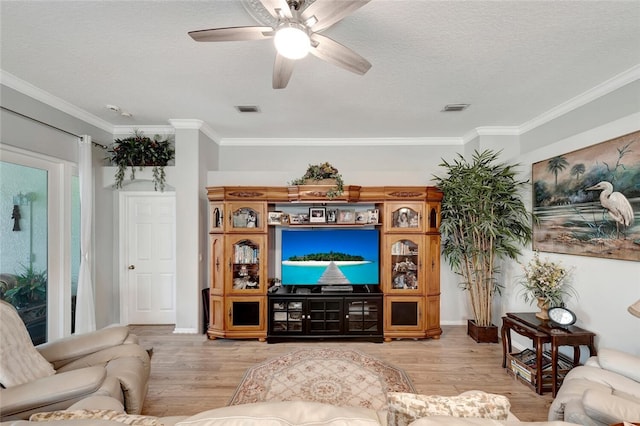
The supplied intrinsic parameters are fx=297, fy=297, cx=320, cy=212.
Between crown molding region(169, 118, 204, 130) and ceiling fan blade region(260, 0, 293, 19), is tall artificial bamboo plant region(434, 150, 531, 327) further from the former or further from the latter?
crown molding region(169, 118, 204, 130)

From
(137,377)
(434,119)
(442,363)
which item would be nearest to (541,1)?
(434,119)

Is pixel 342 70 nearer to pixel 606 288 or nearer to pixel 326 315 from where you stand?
pixel 326 315

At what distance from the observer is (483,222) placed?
11.8ft

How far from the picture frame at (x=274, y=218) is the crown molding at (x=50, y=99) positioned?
253cm

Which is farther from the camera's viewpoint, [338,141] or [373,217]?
[338,141]

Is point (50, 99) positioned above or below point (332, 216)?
above

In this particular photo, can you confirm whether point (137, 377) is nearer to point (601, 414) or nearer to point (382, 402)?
point (382, 402)

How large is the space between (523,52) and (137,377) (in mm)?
3731

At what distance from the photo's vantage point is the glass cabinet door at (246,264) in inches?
153

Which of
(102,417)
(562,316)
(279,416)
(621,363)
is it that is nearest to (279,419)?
(279,416)

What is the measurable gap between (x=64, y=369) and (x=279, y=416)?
205 cm

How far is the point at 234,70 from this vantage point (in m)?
2.63

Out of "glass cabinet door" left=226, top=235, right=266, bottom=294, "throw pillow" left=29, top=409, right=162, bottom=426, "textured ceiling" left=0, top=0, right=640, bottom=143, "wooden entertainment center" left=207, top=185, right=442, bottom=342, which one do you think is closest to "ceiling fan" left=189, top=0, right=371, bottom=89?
"textured ceiling" left=0, top=0, right=640, bottom=143

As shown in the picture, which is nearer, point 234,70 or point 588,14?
point 588,14
